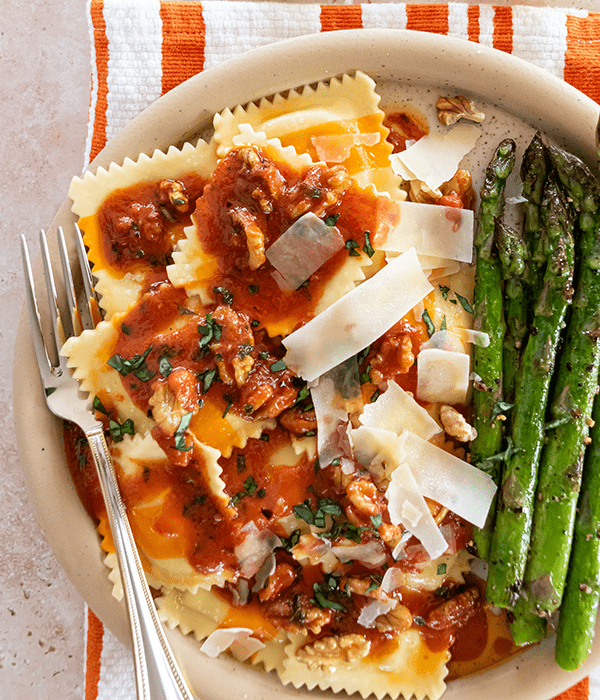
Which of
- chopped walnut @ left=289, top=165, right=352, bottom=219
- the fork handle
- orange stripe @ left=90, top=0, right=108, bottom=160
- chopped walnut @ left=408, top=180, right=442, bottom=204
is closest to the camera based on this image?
the fork handle

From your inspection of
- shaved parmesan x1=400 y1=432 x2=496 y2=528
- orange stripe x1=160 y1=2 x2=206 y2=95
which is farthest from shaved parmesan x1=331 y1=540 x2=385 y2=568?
orange stripe x1=160 y1=2 x2=206 y2=95

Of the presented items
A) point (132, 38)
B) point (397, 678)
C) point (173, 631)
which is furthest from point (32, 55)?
point (397, 678)

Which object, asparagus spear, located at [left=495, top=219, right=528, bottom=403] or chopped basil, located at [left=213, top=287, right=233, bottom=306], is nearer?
chopped basil, located at [left=213, top=287, right=233, bottom=306]

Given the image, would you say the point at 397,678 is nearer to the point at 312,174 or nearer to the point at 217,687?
the point at 217,687

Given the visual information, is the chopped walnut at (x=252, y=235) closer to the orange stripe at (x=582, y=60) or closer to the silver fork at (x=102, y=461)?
the silver fork at (x=102, y=461)

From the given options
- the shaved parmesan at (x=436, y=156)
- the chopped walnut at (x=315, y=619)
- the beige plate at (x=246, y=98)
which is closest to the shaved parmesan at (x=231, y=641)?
the beige plate at (x=246, y=98)

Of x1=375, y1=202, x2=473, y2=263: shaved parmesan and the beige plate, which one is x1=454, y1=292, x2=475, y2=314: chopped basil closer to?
x1=375, y1=202, x2=473, y2=263: shaved parmesan
